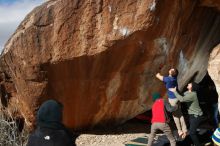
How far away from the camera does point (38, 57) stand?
8.07 m

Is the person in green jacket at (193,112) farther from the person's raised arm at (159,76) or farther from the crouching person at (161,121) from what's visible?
the person's raised arm at (159,76)

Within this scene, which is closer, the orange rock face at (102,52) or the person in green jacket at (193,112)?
the person in green jacket at (193,112)

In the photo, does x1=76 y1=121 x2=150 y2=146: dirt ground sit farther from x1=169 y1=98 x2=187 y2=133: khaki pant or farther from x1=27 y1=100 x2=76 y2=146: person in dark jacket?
x1=27 y1=100 x2=76 y2=146: person in dark jacket

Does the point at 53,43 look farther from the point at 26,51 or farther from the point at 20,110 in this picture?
the point at 20,110

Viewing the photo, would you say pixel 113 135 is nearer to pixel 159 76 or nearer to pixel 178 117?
pixel 159 76

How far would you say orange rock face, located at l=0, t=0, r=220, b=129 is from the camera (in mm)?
7898

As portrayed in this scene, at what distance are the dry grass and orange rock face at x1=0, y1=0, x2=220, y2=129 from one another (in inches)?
22.7

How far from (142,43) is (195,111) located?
173 cm

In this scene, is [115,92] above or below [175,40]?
below

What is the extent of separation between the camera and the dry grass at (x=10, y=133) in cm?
938

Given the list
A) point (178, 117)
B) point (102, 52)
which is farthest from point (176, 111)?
point (102, 52)

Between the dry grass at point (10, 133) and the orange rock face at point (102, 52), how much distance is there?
58cm

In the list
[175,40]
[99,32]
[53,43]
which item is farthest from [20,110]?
[175,40]

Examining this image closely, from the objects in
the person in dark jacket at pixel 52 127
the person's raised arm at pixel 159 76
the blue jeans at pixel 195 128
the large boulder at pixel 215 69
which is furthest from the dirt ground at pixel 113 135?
the person in dark jacket at pixel 52 127
